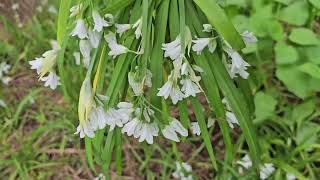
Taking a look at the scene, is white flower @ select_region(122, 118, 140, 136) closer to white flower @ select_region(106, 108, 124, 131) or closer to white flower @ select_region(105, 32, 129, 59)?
white flower @ select_region(106, 108, 124, 131)

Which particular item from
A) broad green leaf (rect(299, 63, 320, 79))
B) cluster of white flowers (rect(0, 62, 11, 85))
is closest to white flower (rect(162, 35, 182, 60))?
broad green leaf (rect(299, 63, 320, 79))

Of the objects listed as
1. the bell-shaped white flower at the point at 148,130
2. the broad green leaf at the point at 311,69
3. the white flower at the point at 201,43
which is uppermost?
the white flower at the point at 201,43

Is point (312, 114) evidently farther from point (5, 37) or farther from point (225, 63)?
point (5, 37)

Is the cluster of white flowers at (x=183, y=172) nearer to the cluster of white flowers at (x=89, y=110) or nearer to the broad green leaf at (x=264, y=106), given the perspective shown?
the broad green leaf at (x=264, y=106)

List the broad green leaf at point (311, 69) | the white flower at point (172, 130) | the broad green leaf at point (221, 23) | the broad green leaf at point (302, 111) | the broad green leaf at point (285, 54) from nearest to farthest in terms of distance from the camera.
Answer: the broad green leaf at point (221, 23), the white flower at point (172, 130), the broad green leaf at point (311, 69), the broad green leaf at point (285, 54), the broad green leaf at point (302, 111)

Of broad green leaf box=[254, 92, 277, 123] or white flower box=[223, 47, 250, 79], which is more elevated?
white flower box=[223, 47, 250, 79]

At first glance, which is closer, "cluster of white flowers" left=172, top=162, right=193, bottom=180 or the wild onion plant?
the wild onion plant

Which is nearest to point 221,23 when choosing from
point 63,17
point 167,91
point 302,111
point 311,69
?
point 167,91

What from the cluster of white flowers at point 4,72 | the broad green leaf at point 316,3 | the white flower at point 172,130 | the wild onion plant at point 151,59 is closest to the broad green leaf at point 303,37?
the broad green leaf at point 316,3
